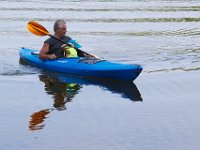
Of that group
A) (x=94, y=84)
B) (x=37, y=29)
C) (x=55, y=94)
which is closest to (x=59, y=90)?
(x=55, y=94)

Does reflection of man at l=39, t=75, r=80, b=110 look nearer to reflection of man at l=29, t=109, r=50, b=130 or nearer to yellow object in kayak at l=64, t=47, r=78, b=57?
reflection of man at l=29, t=109, r=50, b=130

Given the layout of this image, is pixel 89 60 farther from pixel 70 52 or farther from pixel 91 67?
pixel 70 52

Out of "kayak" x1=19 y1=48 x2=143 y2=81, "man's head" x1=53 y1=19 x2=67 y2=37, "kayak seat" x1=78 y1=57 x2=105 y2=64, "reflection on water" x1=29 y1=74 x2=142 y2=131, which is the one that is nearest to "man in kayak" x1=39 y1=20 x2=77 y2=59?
"man's head" x1=53 y1=19 x2=67 y2=37

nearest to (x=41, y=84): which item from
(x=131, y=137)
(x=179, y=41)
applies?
(x=131, y=137)

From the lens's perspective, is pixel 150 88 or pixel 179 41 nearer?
pixel 150 88

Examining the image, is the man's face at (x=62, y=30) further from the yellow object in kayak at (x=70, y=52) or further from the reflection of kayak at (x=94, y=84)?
the reflection of kayak at (x=94, y=84)

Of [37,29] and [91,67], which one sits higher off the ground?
[37,29]

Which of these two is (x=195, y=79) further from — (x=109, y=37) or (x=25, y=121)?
(x=109, y=37)

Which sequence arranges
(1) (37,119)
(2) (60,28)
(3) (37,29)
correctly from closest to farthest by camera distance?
(1) (37,119) → (2) (60,28) → (3) (37,29)

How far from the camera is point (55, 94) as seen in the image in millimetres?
10961

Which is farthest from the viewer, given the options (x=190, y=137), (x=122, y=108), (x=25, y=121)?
(x=122, y=108)

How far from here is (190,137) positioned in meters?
8.03

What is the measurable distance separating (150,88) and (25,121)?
3.48 m

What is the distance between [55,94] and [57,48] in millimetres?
2366
